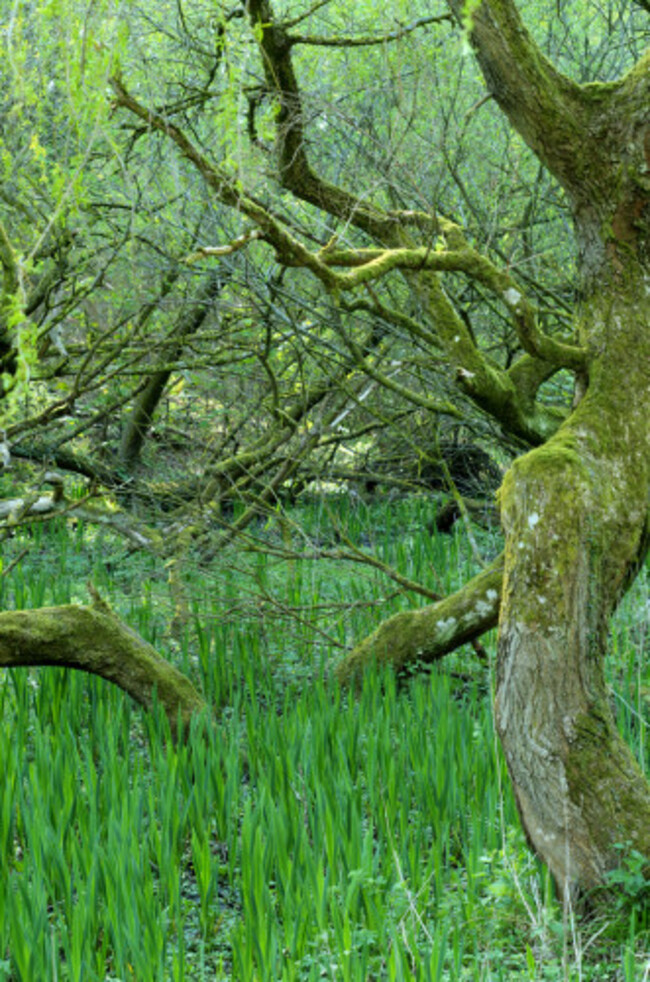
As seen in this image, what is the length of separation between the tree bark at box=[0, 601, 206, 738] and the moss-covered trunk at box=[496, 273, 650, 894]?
63.3 inches

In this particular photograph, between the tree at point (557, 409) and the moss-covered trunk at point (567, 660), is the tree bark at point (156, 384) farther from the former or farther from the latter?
the moss-covered trunk at point (567, 660)

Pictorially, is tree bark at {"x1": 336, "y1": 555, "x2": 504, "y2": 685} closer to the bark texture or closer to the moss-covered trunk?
the bark texture

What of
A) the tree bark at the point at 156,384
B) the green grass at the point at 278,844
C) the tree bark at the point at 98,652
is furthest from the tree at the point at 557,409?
the tree bark at the point at 156,384

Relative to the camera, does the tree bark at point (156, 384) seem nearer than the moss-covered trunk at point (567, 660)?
No

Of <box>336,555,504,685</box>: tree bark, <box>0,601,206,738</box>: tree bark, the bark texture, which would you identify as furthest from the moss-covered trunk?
<box>0,601,206,738</box>: tree bark

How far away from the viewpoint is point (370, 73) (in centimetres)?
555

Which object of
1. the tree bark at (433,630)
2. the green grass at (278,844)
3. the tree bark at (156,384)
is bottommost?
the green grass at (278,844)

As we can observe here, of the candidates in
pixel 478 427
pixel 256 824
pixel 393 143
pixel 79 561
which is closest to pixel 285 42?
pixel 393 143

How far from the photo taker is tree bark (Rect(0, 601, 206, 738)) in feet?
13.4

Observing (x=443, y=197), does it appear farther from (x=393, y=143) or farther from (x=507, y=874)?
(x=507, y=874)

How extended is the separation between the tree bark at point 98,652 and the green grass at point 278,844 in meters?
0.13

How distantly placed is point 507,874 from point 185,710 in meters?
1.75

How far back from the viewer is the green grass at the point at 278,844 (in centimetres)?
265

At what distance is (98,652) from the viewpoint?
431 cm
